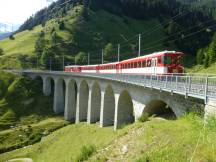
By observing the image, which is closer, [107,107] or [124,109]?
[124,109]

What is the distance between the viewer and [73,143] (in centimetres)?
4638

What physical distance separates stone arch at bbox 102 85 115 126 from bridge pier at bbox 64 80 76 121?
767 inches

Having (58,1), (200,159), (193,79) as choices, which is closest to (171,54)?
(193,79)

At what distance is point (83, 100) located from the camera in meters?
63.4

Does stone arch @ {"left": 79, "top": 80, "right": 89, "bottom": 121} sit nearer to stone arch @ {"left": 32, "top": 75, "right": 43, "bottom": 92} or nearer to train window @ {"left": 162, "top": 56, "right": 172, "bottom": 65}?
stone arch @ {"left": 32, "top": 75, "right": 43, "bottom": 92}

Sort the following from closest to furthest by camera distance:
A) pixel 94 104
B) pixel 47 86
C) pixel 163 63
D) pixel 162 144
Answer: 1. pixel 162 144
2. pixel 163 63
3. pixel 94 104
4. pixel 47 86

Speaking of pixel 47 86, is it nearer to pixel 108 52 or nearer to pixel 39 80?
pixel 39 80

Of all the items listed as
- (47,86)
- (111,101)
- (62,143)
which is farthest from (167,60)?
(47,86)

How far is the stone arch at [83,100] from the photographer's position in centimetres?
6194

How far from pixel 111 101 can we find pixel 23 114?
1181 inches

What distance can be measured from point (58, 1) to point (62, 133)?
146 meters

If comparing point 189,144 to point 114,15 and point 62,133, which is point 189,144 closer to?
point 62,133

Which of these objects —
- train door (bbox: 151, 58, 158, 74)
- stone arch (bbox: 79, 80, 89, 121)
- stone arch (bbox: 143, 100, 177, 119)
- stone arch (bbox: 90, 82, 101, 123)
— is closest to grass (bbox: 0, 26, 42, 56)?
stone arch (bbox: 79, 80, 89, 121)

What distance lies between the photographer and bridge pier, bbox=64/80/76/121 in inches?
2665
